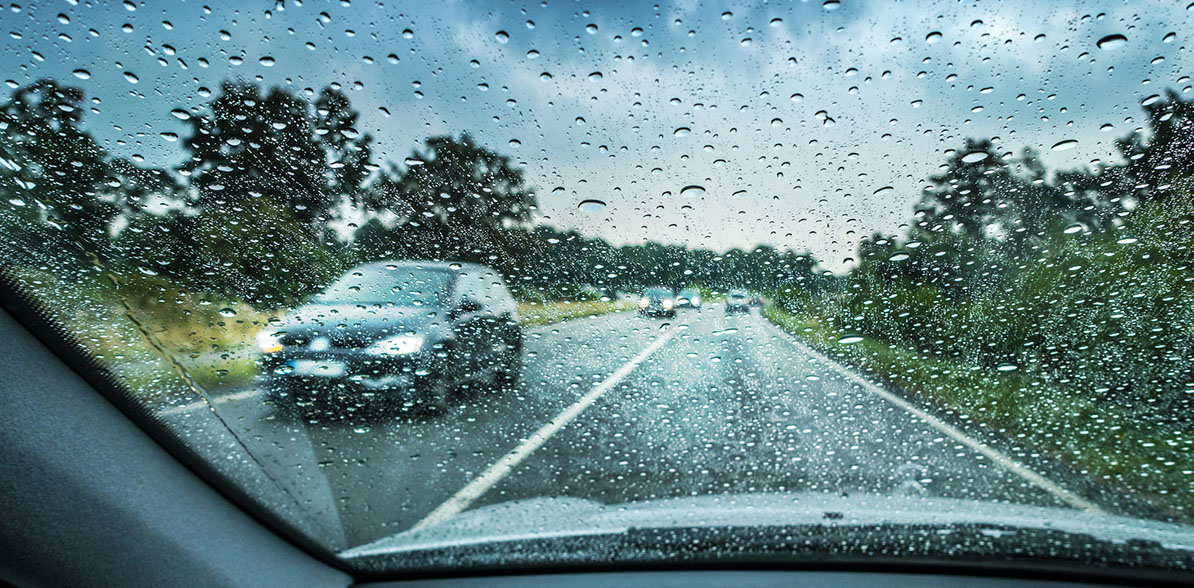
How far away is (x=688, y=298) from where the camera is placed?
3400 millimetres

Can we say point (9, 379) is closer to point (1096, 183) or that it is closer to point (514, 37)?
point (514, 37)

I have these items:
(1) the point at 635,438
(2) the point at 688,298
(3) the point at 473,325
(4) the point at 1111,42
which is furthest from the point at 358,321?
(4) the point at 1111,42

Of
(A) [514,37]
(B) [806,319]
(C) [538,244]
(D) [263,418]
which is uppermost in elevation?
(A) [514,37]

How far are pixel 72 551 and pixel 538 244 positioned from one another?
73.9 inches

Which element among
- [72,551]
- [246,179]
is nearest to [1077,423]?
[246,179]

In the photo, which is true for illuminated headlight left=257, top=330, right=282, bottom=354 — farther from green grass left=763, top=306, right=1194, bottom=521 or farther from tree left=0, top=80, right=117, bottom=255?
green grass left=763, top=306, right=1194, bottom=521

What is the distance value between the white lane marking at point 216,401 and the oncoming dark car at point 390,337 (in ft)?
0.31

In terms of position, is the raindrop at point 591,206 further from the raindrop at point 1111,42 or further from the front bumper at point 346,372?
the raindrop at point 1111,42

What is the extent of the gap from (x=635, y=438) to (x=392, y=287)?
1.36 m

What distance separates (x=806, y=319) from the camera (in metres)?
3.61

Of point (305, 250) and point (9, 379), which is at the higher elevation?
point (305, 250)

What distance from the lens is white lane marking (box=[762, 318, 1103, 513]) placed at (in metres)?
2.81

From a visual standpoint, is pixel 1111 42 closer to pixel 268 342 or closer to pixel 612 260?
pixel 612 260

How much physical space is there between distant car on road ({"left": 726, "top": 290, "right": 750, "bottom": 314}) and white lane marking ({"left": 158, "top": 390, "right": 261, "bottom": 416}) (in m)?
2.16
